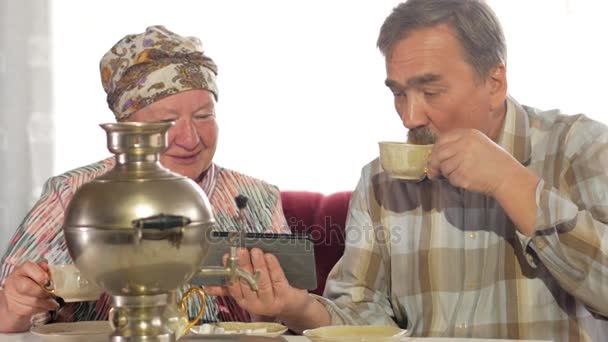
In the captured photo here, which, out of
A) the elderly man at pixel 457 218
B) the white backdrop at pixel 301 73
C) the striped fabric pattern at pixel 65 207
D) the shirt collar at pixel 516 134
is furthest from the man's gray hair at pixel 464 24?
the white backdrop at pixel 301 73

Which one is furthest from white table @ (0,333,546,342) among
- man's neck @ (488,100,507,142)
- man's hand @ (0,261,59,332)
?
man's neck @ (488,100,507,142)

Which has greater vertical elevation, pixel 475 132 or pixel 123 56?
pixel 123 56

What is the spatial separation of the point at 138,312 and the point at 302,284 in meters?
0.53

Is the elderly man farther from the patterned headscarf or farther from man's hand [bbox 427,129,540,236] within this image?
the patterned headscarf

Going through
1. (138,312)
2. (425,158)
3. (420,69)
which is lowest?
(138,312)

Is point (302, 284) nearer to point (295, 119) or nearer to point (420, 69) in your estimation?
point (420, 69)

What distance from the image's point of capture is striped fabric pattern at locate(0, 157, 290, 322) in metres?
2.09

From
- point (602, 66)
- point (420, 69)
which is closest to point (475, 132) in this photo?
point (420, 69)

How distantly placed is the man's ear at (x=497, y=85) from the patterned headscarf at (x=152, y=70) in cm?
63

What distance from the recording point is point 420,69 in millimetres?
1935

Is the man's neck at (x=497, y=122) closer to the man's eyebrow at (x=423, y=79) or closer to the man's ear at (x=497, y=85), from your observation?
the man's ear at (x=497, y=85)

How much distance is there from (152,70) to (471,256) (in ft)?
2.65

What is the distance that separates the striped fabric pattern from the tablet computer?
11.8 inches

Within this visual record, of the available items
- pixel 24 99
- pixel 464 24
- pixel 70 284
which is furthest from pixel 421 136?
pixel 24 99
